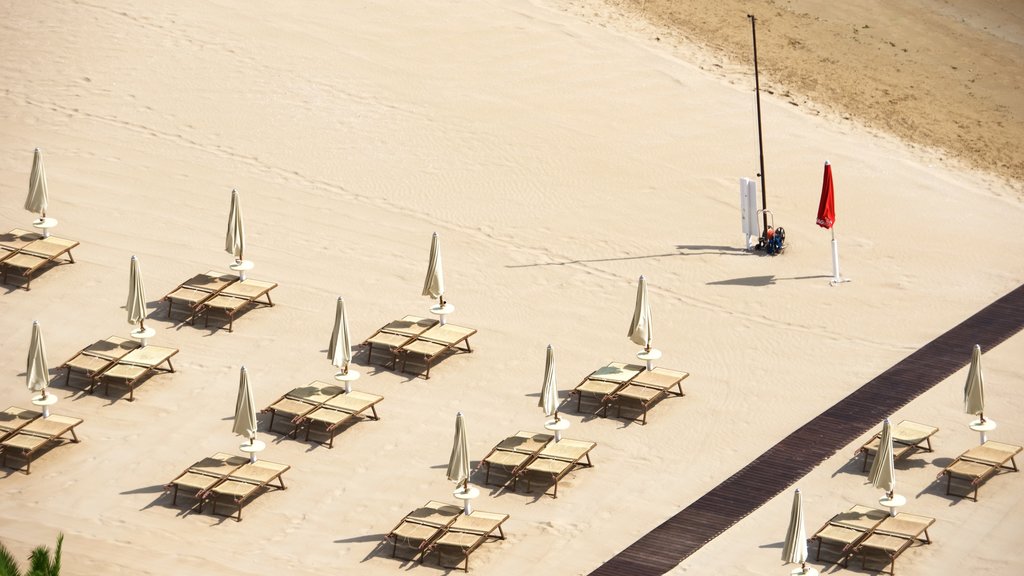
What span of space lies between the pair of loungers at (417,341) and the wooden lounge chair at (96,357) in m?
4.56

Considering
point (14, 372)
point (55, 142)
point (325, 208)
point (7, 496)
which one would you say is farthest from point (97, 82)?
point (7, 496)

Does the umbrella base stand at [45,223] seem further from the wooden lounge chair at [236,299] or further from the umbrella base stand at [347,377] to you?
the umbrella base stand at [347,377]

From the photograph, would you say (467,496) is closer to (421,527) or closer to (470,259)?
(421,527)

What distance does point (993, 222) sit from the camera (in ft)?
145

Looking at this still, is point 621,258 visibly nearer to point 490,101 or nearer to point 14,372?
point 490,101

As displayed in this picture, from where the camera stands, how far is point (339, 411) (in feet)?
115

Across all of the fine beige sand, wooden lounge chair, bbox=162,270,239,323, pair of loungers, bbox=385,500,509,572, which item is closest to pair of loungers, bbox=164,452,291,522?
the fine beige sand

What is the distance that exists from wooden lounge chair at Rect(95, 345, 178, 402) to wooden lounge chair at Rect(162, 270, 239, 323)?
5.85 feet

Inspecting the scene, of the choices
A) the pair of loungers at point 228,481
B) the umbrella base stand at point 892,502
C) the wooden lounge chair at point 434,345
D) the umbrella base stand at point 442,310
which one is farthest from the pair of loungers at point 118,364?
the umbrella base stand at point 892,502

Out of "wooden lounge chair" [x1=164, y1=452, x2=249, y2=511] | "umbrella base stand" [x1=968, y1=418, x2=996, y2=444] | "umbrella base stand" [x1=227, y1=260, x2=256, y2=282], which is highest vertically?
"umbrella base stand" [x1=968, y1=418, x2=996, y2=444]

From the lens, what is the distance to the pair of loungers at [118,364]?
36.1m

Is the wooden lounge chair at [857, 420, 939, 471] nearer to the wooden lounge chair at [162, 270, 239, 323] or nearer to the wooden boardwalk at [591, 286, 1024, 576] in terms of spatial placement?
the wooden boardwalk at [591, 286, 1024, 576]

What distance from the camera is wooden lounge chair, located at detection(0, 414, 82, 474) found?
3388cm

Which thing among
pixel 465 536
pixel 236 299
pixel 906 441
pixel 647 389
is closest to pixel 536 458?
pixel 465 536
